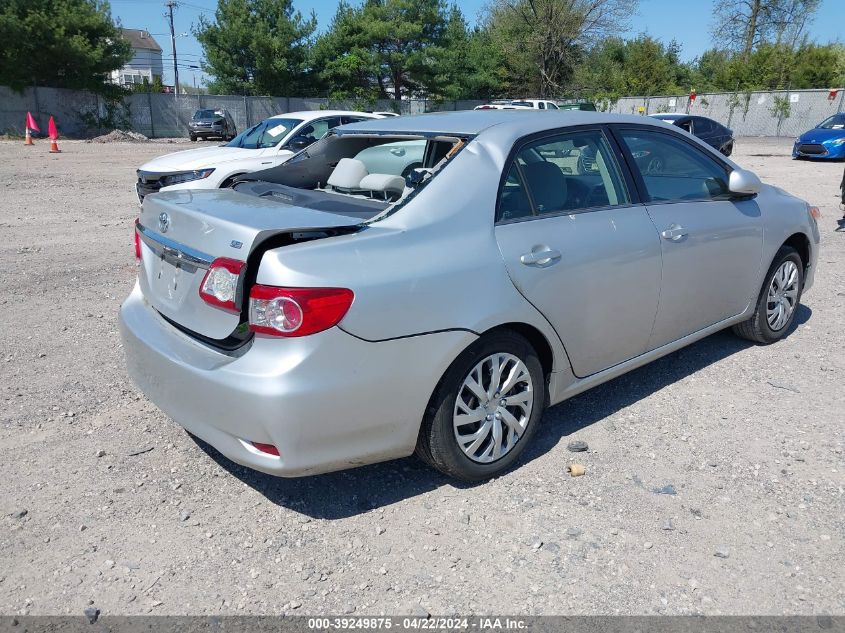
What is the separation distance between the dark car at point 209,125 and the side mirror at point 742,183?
30.7 metres

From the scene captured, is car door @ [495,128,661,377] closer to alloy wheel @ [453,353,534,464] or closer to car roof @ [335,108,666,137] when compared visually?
car roof @ [335,108,666,137]

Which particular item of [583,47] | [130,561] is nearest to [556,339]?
[130,561]

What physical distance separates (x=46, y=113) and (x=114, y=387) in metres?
34.6

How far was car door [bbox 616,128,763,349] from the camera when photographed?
157 inches

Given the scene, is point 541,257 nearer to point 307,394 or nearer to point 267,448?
point 307,394

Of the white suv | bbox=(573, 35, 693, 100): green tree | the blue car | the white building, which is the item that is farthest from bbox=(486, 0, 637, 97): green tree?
the white building

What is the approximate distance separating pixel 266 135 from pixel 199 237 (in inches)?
349

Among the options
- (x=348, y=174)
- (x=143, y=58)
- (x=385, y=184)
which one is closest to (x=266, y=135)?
(x=348, y=174)

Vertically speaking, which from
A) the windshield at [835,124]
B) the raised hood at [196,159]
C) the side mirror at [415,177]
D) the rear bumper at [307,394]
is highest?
the windshield at [835,124]

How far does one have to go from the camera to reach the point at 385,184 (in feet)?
12.0

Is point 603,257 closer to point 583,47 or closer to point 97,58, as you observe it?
point 97,58

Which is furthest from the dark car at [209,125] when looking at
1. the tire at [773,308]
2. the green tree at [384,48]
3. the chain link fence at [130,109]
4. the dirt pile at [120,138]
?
the tire at [773,308]

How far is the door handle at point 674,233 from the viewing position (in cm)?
392

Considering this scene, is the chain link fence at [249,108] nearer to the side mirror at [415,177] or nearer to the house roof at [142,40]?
the side mirror at [415,177]
